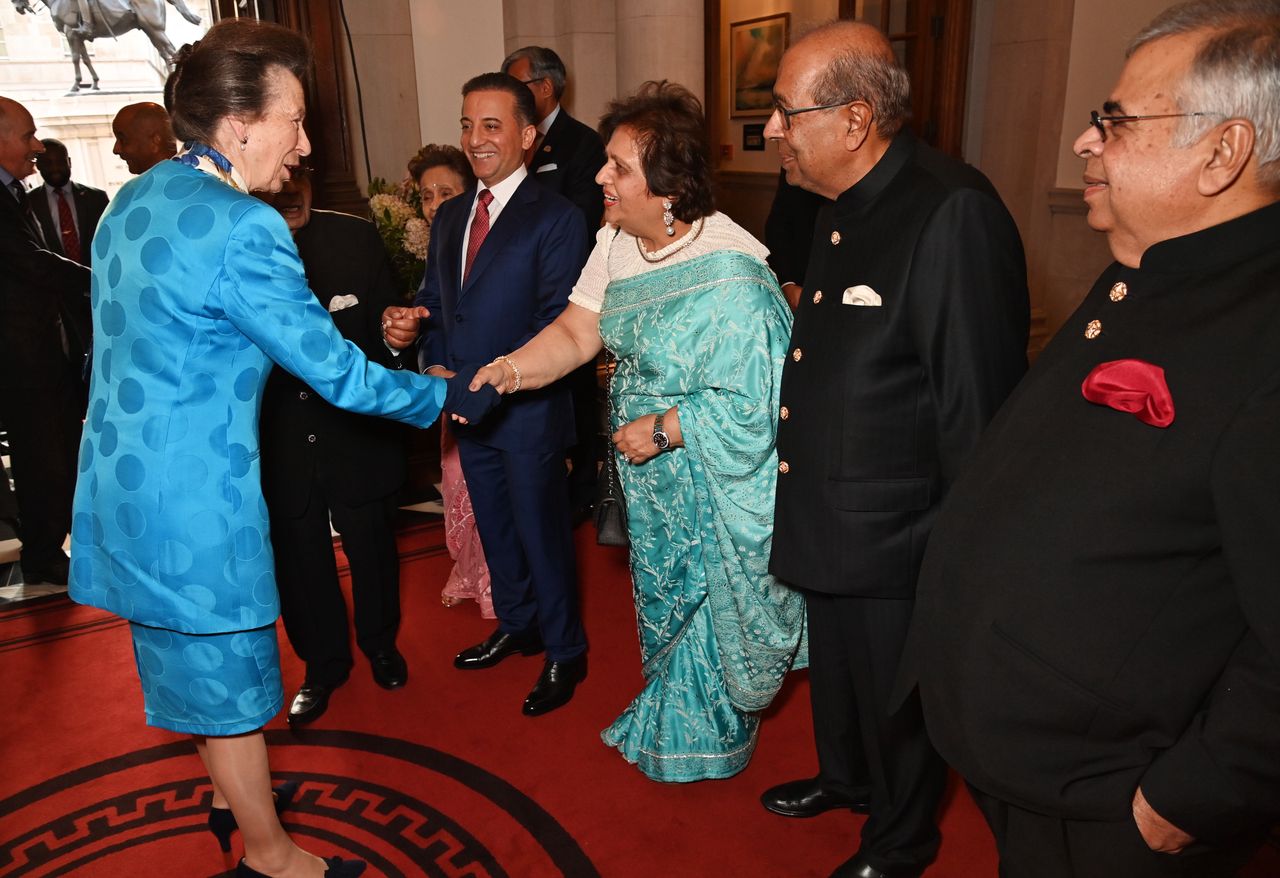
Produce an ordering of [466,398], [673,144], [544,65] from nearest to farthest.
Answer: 1. [673,144]
2. [466,398]
3. [544,65]

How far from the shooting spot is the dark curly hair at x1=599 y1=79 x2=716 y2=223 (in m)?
2.38

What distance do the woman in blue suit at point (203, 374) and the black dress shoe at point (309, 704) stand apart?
3.22 ft

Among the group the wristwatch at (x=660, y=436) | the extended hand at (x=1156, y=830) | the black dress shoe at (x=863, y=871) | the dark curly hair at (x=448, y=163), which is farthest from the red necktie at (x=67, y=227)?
the extended hand at (x=1156, y=830)

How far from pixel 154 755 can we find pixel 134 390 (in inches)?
61.9

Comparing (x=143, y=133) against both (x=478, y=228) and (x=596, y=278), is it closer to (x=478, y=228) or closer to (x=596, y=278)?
(x=478, y=228)

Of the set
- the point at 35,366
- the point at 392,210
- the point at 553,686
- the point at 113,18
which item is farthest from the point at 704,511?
the point at 113,18

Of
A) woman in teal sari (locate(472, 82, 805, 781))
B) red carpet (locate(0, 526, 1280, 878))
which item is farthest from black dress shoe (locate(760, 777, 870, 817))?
woman in teal sari (locate(472, 82, 805, 781))

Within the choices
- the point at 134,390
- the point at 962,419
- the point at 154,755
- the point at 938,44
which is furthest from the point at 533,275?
the point at 938,44

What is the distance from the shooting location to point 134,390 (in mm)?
1896

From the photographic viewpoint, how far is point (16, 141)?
4.14 metres

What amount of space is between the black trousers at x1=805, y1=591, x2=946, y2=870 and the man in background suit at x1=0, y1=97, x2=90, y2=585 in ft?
11.3

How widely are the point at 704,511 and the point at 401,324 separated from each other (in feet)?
3.63

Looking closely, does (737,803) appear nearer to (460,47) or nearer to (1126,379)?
(1126,379)

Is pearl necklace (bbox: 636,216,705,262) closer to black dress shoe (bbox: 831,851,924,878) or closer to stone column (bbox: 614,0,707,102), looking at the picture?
black dress shoe (bbox: 831,851,924,878)
